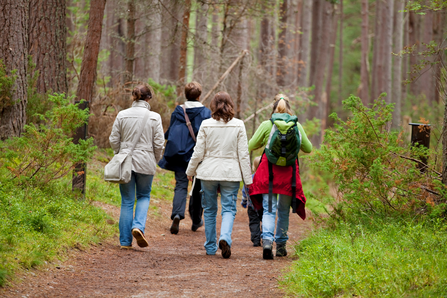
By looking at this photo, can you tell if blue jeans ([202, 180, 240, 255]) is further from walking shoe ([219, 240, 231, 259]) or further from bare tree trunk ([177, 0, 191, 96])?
bare tree trunk ([177, 0, 191, 96])

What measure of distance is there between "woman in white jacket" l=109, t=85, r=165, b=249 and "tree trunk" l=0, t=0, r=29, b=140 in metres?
2.31

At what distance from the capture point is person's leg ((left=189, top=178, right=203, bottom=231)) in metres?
7.46

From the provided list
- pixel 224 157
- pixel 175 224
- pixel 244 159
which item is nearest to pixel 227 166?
pixel 224 157

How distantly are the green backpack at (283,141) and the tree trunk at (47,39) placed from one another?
502 cm

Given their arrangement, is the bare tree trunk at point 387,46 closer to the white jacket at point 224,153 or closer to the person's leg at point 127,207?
the white jacket at point 224,153

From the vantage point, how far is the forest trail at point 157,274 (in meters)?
4.21

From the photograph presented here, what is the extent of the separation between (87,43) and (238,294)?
6.36 metres

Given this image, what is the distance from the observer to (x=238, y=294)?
4.21 metres

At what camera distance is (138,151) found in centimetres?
596

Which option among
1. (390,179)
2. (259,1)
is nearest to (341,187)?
(390,179)

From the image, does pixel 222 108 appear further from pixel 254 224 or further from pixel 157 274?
pixel 157 274

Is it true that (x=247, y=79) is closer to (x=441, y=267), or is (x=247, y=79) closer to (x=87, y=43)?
(x=87, y=43)

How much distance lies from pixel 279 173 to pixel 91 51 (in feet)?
16.3

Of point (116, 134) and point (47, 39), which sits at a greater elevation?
point (47, 39)
